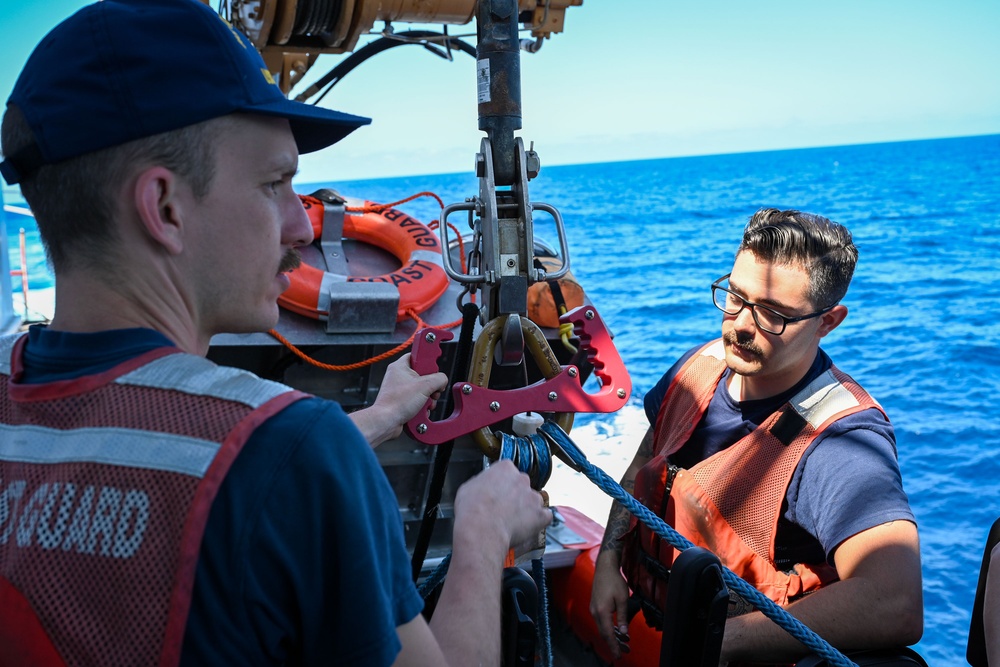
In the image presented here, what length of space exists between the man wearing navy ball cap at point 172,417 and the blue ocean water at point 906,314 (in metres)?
2.52

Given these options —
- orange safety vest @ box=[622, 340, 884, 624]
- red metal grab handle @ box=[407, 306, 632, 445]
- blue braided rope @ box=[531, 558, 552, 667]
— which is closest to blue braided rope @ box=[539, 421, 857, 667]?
red metal grab handle @ box=[407, 306, 632, 445]

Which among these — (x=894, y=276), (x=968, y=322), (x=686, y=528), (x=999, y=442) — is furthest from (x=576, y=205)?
(x=686, y=528)

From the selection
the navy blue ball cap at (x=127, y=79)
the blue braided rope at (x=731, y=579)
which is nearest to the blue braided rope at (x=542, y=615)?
the blue braided rope at (x=731, y=579)

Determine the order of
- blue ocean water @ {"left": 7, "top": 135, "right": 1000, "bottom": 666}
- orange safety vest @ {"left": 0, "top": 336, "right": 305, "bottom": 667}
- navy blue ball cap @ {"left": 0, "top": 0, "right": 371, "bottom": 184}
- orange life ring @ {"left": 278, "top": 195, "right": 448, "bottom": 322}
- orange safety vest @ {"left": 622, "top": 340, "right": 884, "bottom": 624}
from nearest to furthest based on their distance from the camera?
Result: orange safety vest @ {"left": 0, "top": 336, "right": 305, "bottom": 667}
navy blue ball cap @ {"left": 0, "top": 0, "right": 371, "bottom": 184}
orange safety vest @ {"left": 622, "top": 340, "right": 884, "bottom": 624}
orange life ring @ {"left": 278, "top": 195, "right": 448, "bottom": 322}
blue ocean water @ {"left": 7, "top": 135, "right": 1000, "bottom": 666}

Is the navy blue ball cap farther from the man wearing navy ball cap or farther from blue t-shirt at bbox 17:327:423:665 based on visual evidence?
blue t-shirt at bbox 17:327:423:665

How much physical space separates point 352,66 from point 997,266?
18.8 m

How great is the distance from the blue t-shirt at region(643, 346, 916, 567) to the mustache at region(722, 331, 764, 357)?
138 mm

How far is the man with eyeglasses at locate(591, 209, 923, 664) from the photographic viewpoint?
77.6 inches

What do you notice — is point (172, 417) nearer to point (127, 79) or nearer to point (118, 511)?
point (118, 511)

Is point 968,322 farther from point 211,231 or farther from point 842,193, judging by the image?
point 842,193

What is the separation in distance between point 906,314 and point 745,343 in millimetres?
15499

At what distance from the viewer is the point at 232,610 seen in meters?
0.90

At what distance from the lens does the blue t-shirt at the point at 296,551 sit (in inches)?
34.9

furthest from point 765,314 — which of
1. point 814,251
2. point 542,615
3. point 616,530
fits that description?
point 542,615
